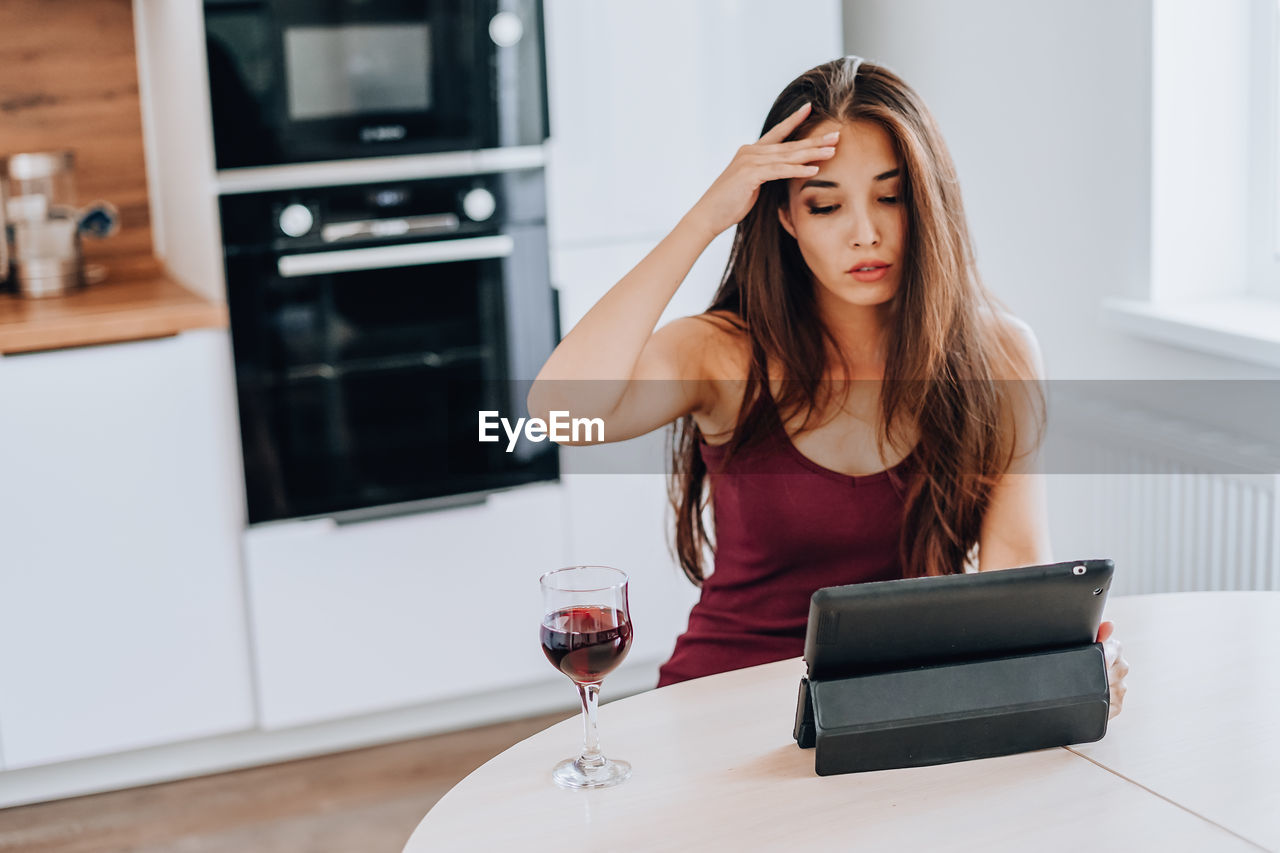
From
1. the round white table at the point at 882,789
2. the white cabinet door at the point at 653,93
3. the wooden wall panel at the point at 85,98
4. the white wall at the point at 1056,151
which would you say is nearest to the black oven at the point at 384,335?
the white cabinet door at the point at 653,93

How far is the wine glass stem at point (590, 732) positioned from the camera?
3.86 feet

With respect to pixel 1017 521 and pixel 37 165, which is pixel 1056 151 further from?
pixel 37 165

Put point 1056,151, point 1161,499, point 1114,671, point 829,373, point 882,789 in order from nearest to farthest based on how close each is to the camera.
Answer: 1. point 882,789
2. point 1114,671
3. point 829,373
4. point 1161,499
5. point 1056,151

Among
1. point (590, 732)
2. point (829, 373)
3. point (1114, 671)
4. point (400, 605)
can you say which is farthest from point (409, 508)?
point (1114, 671)

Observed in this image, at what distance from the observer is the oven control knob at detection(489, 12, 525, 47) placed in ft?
9.00

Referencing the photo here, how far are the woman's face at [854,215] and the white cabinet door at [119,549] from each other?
55.1 inches

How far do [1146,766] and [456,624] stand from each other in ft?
6.27

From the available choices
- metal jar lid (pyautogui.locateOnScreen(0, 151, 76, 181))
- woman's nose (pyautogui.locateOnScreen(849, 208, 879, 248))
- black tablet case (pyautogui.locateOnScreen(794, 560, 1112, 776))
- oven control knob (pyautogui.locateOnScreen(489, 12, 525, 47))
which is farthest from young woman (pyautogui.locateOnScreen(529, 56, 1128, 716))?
metal jar lid (pyautogui.locateOnScreen(0, 151, 76, 181))

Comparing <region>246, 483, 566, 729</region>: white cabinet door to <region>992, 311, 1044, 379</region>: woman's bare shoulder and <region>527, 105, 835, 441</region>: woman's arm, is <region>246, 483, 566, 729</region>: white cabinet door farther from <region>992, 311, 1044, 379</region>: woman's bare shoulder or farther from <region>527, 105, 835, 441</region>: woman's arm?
<region>992, 311, 1044, 379</region>: woman's bare shoulder

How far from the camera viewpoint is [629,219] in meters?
2.91

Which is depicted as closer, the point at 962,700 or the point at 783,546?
the point at 962,700

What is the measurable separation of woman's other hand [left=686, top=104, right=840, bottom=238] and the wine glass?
0.62 m

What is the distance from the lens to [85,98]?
3010 mm

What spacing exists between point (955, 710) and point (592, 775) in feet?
1.01
